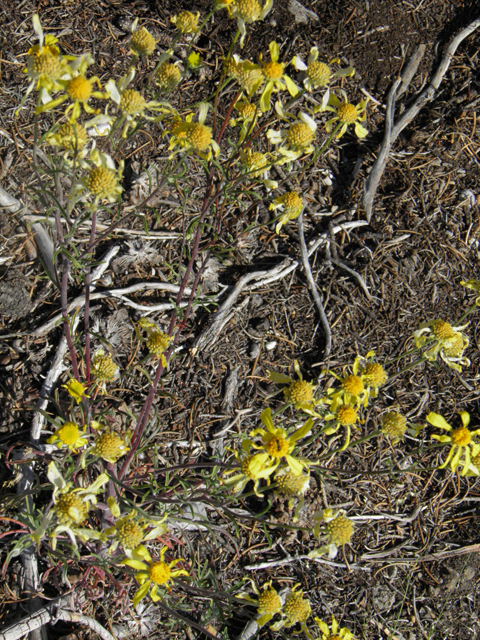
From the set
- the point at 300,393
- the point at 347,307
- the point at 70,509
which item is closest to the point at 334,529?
the point at 300,393

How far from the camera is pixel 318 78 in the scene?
2.16 meters

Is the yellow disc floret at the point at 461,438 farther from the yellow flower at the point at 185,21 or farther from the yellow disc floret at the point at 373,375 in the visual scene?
the yellow flower at the point at 185,21

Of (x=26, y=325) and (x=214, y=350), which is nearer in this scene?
(x=26, y=325)

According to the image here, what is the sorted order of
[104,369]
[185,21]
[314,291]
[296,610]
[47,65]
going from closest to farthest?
[47,65] → [185,21] → [104,369] → [296,610] → [314,291]

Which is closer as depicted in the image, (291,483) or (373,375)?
(291,483)

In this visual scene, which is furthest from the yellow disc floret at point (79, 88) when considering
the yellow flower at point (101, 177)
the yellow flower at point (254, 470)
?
the yellow flower at point (254, 470)

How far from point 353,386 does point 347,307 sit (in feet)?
3.12

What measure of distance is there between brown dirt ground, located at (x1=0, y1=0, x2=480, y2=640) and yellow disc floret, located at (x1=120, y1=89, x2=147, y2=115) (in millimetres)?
1042

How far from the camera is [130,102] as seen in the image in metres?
1.79

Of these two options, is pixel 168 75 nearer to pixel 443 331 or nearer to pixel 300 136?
pixel 300 136

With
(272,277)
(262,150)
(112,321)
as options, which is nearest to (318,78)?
(262,150)

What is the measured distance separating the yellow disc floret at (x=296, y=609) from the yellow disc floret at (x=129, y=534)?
2.85ft

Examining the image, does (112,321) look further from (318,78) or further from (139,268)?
(318,78)

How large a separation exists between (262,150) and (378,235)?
3.03 ft
